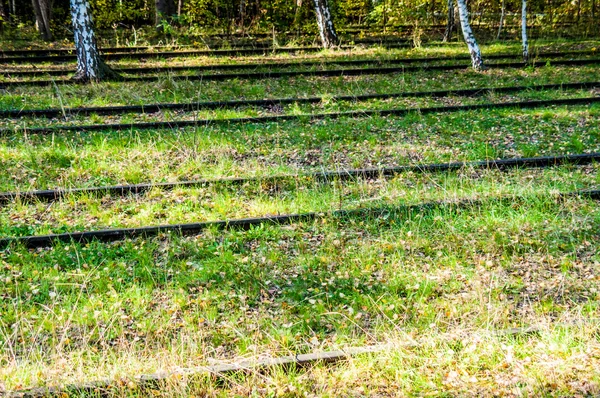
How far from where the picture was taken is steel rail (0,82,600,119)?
38.3ft

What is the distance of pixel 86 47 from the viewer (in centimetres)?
1458

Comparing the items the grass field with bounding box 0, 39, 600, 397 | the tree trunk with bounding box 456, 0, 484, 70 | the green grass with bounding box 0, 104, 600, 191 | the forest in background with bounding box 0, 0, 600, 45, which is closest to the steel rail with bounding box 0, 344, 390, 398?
the grass field with bounding box 0, 39, 600, 397

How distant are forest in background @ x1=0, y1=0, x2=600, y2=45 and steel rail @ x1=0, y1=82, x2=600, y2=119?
9.67m

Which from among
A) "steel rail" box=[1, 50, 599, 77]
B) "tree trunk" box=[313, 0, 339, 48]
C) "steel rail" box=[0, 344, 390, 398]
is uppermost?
"tree trunk" box=[313, 0, 339, 48]

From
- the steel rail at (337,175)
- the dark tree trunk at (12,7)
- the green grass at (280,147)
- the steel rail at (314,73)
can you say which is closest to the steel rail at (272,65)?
the steel rail at (314,73)

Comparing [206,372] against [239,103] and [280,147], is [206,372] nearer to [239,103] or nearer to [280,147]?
[280,147]

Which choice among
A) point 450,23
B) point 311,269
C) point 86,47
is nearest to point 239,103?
point 86,47

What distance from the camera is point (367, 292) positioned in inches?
226

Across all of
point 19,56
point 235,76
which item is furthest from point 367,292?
point 19,56

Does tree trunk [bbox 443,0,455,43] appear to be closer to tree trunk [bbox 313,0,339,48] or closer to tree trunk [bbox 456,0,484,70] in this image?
tree trunk [bbox 313,0,339,48]

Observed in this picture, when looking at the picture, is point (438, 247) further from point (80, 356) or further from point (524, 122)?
point (524, 122)

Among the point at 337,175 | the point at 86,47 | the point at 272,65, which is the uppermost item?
the point at 86,47

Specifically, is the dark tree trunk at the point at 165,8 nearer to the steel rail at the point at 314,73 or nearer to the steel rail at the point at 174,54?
the steel rail at the point at 174,54

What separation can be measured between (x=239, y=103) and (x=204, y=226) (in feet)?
20.0
